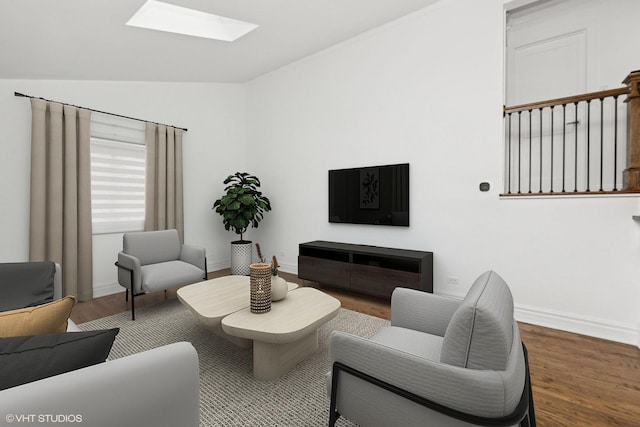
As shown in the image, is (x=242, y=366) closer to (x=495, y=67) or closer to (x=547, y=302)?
(x=547, y=302)

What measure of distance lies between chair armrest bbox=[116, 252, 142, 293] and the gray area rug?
0.33 metres

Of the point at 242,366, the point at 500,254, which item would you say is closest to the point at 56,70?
the point at 242,366

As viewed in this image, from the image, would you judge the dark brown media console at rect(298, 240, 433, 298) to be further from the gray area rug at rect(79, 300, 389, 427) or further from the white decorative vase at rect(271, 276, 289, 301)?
the white decorative vase at rect(271, 276, 289, 301)

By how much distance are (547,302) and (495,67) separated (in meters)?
2.33

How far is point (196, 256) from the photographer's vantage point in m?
3.61

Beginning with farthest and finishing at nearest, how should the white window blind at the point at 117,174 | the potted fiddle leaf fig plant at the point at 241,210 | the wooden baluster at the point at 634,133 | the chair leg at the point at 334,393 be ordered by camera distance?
the potted fiddle leaf fig plant at the point at 241,210 → the white window blind at the point at 117,174 → the wooden baluster at the point at 634,133 → the chair leg at the point at 334,393

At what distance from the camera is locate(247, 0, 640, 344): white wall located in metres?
2.60

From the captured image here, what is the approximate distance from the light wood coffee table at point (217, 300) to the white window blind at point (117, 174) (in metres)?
2.12

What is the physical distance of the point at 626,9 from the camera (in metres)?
2.96

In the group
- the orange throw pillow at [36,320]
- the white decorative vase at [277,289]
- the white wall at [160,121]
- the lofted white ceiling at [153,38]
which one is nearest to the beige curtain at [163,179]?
the white wall at [160,121]

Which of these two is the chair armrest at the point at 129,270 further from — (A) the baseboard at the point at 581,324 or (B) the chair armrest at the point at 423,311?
(A) the baseboard at the point at 581,324

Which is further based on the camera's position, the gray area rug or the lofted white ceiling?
the lofted white ceiling

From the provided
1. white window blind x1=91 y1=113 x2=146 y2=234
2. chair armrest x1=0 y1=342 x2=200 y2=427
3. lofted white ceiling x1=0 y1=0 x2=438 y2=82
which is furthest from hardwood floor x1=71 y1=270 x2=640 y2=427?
lofted white ceiling x1=0 y1=0 x2=438 y2=82

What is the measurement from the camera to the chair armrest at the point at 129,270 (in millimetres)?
3008
